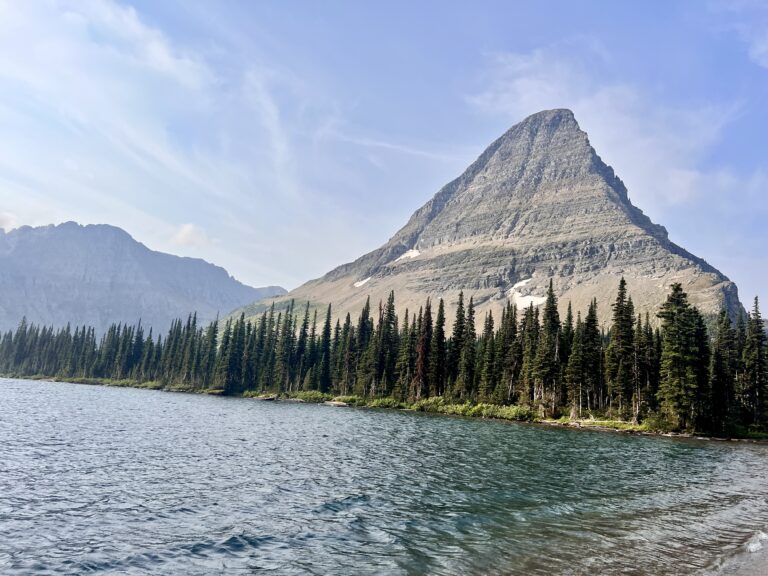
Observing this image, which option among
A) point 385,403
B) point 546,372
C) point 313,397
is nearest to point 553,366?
point 546,372

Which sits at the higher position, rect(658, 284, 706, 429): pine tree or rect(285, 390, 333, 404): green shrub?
rect(658, 284, 706, 429): pine tree

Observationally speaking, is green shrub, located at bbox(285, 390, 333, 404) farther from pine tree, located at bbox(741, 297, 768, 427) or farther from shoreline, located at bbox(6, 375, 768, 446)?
pine tree, located at bbox(741, 297, 768, 427)

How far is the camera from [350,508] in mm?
23547

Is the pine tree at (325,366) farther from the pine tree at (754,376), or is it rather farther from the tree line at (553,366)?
the pine tree at (754,376)

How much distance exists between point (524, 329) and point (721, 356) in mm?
42129

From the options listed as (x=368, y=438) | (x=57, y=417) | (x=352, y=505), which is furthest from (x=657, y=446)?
(x=57, y=417)

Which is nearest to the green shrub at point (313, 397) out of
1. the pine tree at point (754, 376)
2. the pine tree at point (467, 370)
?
the pine tree at point (467, 370)

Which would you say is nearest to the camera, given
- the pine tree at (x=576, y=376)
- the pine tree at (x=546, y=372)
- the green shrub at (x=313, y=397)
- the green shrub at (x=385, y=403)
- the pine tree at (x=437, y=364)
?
the pine tree at (x=576, y=376)

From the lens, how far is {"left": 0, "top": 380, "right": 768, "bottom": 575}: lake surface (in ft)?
54.7

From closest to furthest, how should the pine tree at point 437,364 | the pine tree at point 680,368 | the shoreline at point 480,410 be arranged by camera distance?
the pine tree at point 680,368 → the shoreline at point 480,410 → the pine tree at point 437,364

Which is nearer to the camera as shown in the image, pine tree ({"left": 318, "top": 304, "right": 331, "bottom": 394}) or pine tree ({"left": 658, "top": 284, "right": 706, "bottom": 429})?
pine tree ({"left": 658, "top": 284, "right": 706, "bottom": 429})

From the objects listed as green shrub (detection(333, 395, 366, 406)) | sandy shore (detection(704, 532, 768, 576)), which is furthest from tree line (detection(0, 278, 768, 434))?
sandy shore (detection(704, 532, 768, 576))

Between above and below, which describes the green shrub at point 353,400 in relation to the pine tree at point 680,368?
below

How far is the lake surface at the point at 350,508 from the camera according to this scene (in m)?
16.7
